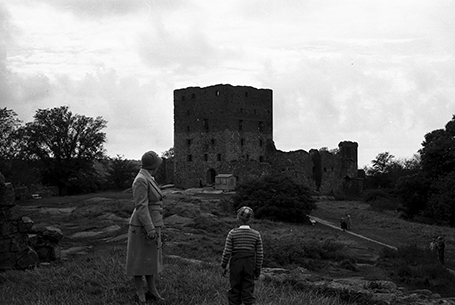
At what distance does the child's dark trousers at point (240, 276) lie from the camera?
6.43 m

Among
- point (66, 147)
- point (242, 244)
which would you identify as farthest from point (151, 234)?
point (66, 147)

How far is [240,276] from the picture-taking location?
6.50 m

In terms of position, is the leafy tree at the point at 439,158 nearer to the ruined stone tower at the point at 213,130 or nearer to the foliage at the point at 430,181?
the foliage at the point at 430,181

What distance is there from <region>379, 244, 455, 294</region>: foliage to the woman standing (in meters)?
7.08

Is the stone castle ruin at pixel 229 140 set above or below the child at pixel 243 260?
above

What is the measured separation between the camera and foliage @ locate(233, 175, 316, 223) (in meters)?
24.4

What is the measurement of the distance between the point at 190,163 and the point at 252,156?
6250mm

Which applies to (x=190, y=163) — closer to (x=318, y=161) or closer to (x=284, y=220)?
(x=318, y=161)

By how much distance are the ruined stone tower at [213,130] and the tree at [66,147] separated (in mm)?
8560

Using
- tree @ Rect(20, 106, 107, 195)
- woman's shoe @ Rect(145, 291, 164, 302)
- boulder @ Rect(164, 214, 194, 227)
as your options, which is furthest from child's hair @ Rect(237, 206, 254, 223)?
tree @ Rect(20, 106, 107, 195)

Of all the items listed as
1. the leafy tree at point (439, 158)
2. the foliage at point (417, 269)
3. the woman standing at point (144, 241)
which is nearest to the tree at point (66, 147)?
the leafy tree at point (439, 158)

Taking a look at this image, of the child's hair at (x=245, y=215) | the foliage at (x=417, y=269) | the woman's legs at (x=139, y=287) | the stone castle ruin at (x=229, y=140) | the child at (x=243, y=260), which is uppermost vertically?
the stone castle ruin at (x=229, y=140)

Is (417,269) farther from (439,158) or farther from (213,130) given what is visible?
(213,130)

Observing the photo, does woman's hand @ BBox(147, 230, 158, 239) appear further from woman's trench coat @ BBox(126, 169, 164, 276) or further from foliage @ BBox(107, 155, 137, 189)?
foliage @ BBox(107, 155, 137, 189)
